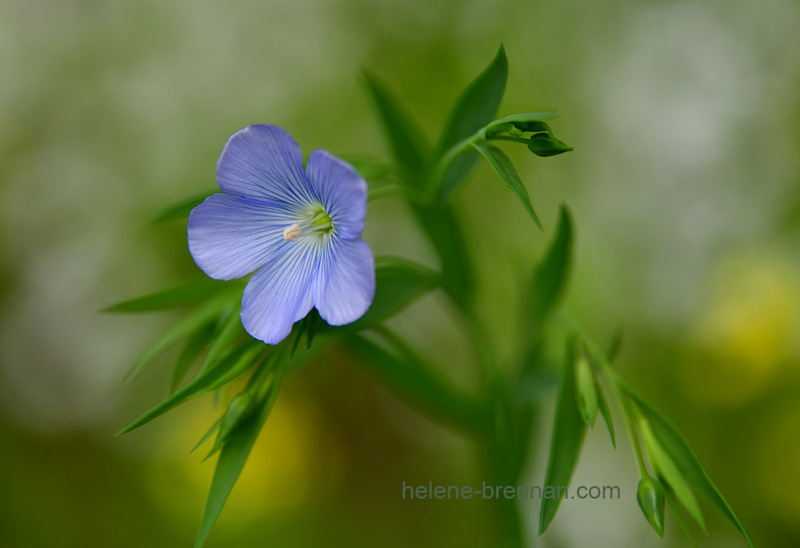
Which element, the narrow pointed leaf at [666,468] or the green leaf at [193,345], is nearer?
the narrow pointed leaf at [666,468]

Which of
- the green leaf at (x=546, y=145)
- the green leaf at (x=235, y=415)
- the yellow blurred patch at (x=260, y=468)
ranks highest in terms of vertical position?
the green leaf at (x=546, y=145)

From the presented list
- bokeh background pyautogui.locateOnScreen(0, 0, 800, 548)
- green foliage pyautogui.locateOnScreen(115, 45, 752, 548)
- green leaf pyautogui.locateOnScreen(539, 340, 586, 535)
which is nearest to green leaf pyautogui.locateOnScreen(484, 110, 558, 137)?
green foliage pyautogui.locateOnScreen(115, 45, 752, 548)

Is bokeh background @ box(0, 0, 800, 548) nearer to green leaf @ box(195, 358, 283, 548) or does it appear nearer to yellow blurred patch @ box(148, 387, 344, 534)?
yellow blurred patch @ box(148, 387, 344, 534)

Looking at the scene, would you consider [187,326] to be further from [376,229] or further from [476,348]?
[376,229]

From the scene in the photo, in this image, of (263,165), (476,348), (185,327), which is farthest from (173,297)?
(476,348)

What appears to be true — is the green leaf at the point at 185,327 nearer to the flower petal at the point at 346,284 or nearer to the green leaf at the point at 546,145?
the flower petal at the point at 346,284

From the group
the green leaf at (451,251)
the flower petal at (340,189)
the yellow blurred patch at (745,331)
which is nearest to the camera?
the flower petal at (340,189)

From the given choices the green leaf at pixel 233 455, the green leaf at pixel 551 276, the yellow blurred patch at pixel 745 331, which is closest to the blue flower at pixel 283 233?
the green leaf at pixel 233 455
